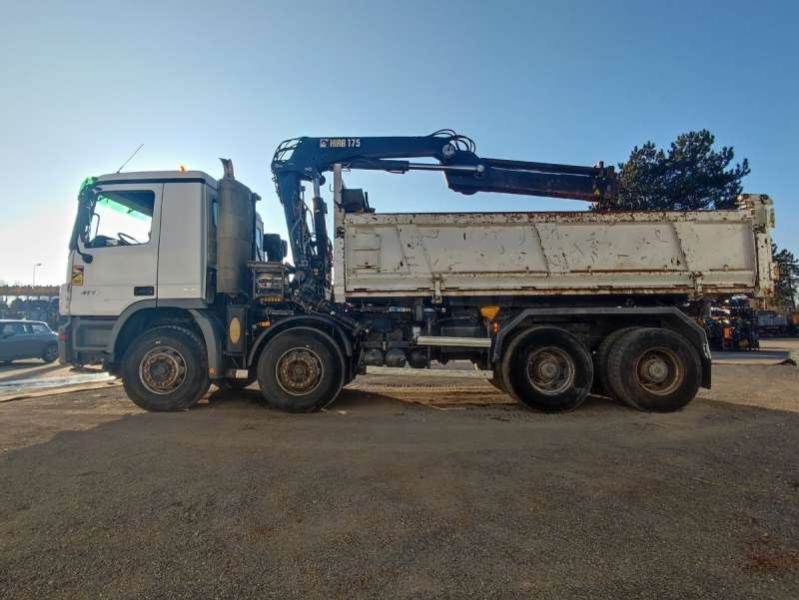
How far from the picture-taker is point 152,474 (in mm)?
3752

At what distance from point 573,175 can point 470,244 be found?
8.70ft

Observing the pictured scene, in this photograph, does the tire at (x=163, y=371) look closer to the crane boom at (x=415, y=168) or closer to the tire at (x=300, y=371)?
the tire at (x=300, y=371)

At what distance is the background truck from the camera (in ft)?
20.7

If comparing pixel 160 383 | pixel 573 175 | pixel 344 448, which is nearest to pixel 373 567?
pixel 344 448

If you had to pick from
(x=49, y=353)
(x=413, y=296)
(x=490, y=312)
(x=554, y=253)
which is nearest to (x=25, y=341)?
(x=49, y=353)

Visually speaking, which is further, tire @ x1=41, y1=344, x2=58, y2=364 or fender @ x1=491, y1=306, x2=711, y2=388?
tire @ x1=41, y1=344, x2=58, y2=364

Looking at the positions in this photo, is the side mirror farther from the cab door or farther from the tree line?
the tree line

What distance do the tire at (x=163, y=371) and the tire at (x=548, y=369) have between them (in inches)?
178

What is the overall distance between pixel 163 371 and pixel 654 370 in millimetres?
7106

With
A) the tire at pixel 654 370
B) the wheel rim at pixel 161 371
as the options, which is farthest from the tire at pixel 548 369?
the wheel rim at pixel 161 371

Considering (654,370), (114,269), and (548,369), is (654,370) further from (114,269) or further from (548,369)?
(114,269)

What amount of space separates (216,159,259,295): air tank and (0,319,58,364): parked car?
13002mm

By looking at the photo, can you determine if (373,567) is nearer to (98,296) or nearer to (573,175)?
(98,296)

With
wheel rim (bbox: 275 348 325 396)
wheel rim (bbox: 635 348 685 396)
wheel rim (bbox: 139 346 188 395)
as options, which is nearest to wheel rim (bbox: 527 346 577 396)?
wheel rim (bbox: 635 348 685 396)
